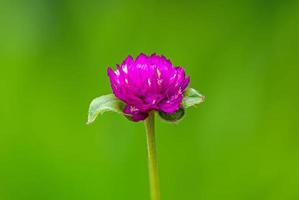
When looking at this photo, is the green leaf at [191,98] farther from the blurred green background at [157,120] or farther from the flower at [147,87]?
the blurred green background at [157,120]

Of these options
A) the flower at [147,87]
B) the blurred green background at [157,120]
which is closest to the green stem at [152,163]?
the flower at [147,87]

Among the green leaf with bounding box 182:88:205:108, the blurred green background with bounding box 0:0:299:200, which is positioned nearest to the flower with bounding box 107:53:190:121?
the green leaf with bounding box 182:88:205:108

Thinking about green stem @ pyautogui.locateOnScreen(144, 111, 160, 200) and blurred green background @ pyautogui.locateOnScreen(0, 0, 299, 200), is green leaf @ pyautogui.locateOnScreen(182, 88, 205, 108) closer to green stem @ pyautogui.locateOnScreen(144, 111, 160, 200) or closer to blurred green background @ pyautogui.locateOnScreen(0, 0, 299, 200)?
green stem @ pyautogui.locateOnScreen(144, 111, 160, 200)

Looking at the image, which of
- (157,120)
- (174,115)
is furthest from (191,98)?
(157,120)

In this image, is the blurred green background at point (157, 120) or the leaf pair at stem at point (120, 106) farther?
the blurred green background at point (157, 120)

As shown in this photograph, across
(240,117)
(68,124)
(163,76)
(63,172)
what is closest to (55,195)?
(63,172)

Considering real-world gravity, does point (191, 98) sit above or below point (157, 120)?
below

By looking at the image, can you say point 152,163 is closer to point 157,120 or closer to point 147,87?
point 147,87
